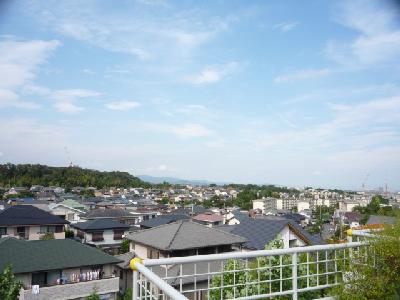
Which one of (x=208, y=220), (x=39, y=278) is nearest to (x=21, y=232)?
(x=39, y=278)

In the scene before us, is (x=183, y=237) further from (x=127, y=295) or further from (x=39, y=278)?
(x=39, y=278)

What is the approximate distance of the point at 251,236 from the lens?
1495 cm

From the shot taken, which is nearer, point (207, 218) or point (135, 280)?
point (135, 280)

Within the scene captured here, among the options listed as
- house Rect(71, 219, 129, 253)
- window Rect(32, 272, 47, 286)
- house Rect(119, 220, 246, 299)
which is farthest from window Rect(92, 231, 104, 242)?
window Rect(32, 272, 47, 286)

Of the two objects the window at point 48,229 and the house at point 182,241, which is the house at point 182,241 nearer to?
the house at point 182,241

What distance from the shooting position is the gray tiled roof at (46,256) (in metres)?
11.2

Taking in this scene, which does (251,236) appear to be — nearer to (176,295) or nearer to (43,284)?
(43,284)

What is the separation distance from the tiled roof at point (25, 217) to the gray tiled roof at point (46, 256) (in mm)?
8772

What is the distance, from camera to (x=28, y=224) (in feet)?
66.7

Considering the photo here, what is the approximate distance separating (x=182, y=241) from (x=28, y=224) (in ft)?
44.4

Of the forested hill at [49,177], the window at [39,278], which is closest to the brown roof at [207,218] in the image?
the window at [39,278]

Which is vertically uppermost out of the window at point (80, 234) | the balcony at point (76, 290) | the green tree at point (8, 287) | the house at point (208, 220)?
the green tree at point (8, 287)

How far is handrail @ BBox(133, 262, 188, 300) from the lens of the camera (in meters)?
1.47

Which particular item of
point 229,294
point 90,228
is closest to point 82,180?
point 90,228
